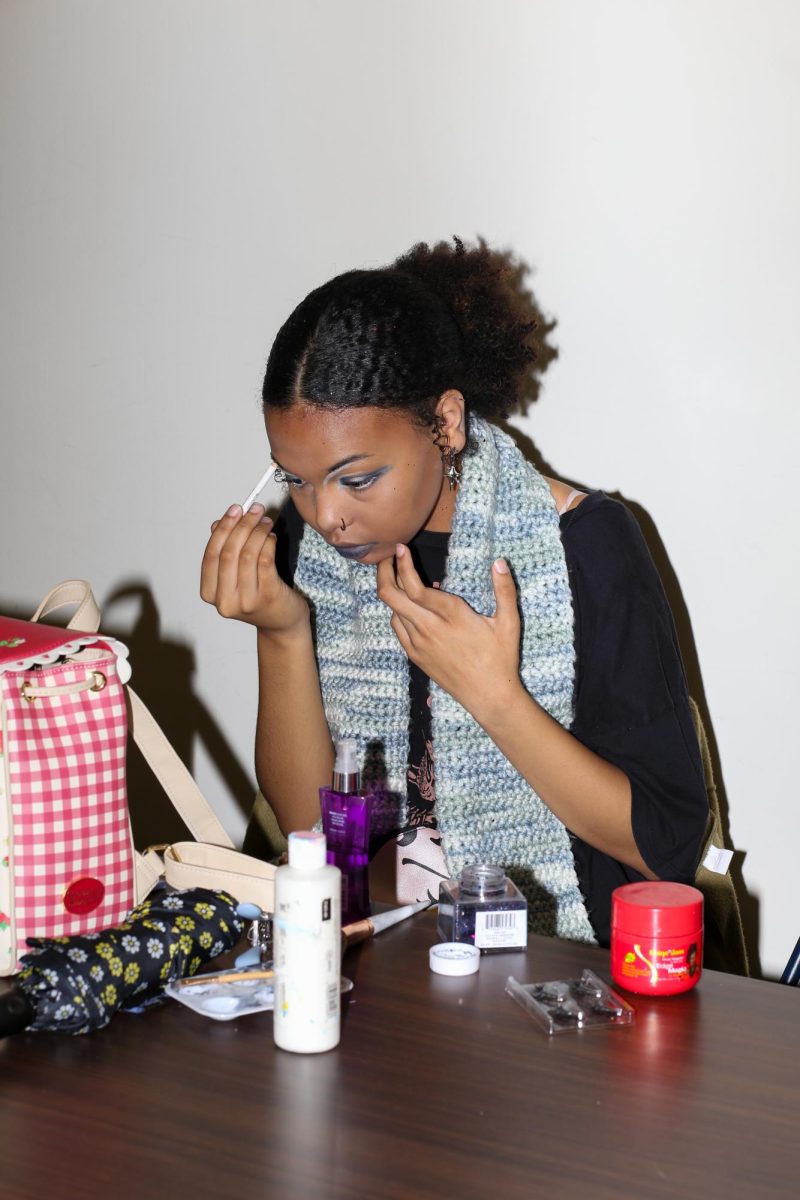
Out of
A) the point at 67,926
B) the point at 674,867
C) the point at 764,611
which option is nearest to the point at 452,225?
the point at 764,611

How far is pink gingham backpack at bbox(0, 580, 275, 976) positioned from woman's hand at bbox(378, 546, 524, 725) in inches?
11.7

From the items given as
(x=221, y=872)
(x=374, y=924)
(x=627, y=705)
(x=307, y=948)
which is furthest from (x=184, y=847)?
(x=627, y=705)

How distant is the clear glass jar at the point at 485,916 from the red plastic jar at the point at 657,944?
0.09 m

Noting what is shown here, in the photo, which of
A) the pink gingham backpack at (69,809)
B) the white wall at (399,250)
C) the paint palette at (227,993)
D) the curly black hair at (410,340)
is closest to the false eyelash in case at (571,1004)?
the paint palette at (227,993)

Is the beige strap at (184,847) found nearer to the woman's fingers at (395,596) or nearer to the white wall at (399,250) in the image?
the woman's fingers at (395,596)

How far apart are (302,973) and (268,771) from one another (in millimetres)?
649

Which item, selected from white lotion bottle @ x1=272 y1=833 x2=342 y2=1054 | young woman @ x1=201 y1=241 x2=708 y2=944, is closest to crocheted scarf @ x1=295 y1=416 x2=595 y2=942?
young woman @ x1=201 y1=241 x2=708 y2=944

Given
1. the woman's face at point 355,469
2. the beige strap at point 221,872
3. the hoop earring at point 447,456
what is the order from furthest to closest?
the hoop earring at point 447,456, the woman's face at point 355,469, the beige strap at point 221,872

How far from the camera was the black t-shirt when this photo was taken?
49.4 inches

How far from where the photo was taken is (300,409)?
3.98 feet

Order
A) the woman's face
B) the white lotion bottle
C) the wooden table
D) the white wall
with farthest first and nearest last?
1. the white wall
2. the woman's face
3. the white lotion bottle
4. the wooden table

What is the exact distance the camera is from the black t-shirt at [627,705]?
1254 mm

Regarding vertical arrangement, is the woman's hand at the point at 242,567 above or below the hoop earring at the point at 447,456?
below

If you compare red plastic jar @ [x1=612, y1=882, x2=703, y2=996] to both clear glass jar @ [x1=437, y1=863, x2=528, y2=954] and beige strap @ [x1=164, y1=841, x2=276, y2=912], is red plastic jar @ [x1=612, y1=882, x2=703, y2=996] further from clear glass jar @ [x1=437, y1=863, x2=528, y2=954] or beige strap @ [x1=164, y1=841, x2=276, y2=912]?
beige strap @ [x1=164, y1=841, x2=276, y2=912]
